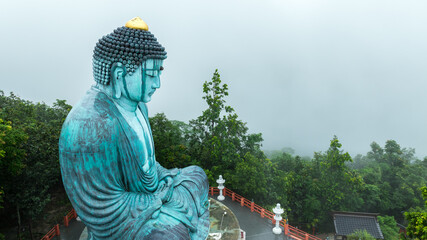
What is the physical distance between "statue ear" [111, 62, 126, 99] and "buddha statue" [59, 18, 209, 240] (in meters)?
0.02

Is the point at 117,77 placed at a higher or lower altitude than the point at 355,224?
lower

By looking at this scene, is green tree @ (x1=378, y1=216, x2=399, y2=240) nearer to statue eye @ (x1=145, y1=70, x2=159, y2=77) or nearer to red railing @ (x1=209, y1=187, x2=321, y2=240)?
red railing @ (x1=209, y1=187, x2=321, y2=240)

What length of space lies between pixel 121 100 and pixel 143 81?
1.71 feet

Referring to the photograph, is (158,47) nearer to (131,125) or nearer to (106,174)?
(131,125)

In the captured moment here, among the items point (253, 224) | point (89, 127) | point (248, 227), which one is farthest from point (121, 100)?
point (253, 224)

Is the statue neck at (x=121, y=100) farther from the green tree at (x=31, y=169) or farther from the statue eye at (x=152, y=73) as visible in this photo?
the green tree at (x=31, y=169)

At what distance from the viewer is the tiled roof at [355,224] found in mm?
13891

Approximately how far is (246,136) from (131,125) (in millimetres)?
9151

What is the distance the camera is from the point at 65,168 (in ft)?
17.1

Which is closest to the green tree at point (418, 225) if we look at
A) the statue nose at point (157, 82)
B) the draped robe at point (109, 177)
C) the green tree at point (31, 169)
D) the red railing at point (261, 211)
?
the red railing at point (261, 211)

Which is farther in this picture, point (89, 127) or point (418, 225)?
point (418, 225)

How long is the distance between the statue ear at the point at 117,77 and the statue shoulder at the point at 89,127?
26 cm

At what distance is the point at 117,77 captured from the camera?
552 centimetres

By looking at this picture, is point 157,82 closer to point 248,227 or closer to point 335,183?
point 248,227
